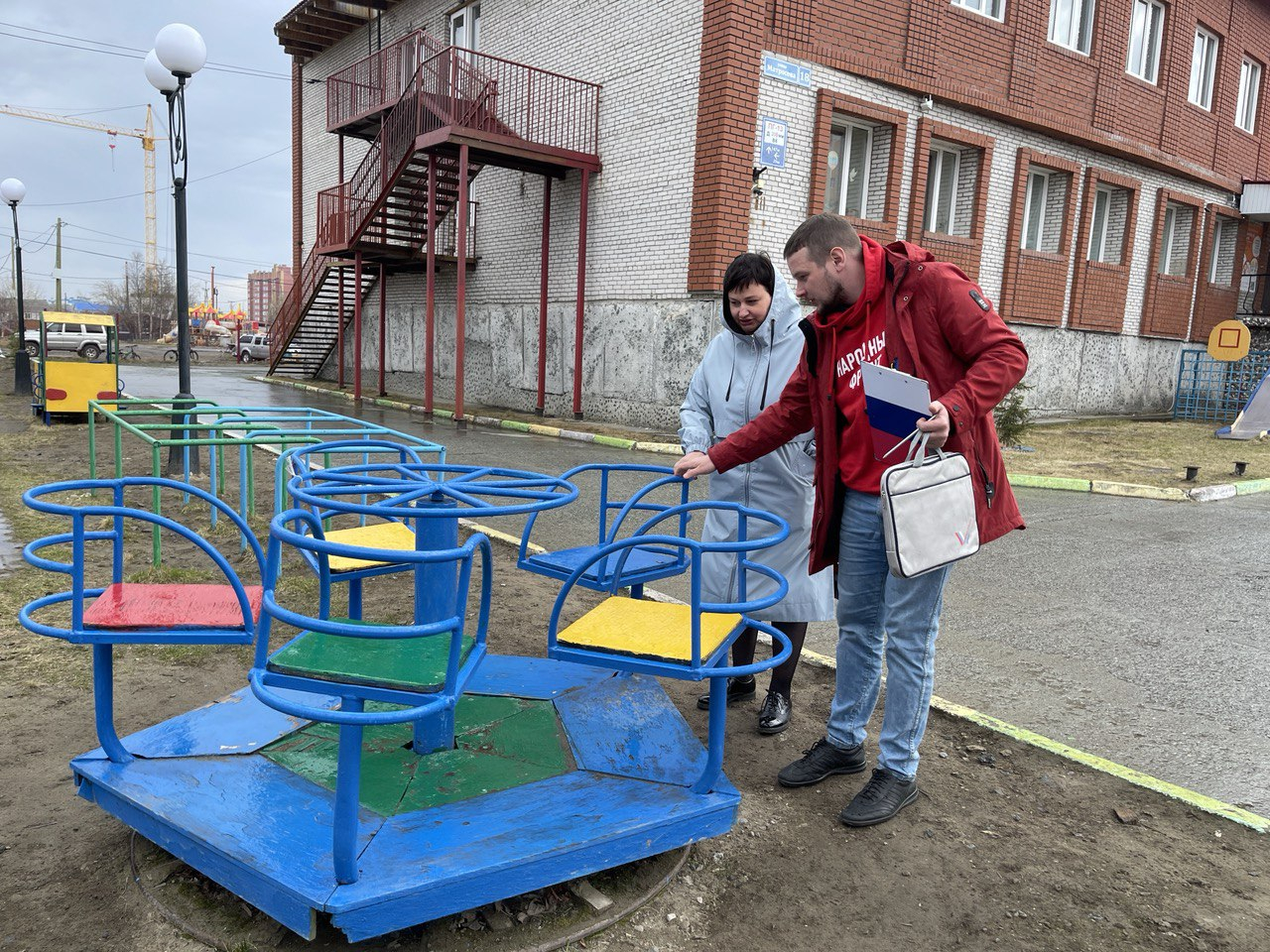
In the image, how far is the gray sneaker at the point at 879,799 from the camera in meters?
2.92

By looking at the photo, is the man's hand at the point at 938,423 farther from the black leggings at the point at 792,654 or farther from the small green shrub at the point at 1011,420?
the small green shrub at the point at 1011,420

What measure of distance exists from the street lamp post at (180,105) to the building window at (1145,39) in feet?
55.2

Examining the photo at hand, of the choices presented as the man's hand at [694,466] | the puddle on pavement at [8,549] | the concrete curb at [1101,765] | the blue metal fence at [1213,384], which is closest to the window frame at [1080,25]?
the blue metal fence at [1213,384]

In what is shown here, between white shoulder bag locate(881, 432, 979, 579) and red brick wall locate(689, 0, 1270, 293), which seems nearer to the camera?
white shoulder bag locate(881, 432, 979, 579)

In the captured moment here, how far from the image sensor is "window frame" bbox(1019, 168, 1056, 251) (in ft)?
56.2

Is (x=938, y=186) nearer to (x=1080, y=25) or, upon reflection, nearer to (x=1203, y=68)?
(x=1080, y=25)

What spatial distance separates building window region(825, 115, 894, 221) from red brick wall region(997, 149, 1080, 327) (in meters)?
3.30

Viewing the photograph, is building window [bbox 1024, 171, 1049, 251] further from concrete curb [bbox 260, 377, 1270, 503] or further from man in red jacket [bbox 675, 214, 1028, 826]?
man in red jacket [bbox 675, 214, 1028, 826]

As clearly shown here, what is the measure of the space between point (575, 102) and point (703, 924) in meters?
14.8

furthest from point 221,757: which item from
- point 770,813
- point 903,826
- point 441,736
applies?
point 903,826

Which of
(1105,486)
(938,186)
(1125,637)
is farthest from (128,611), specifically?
(938,186)

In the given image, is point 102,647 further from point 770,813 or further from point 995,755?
point 995,755

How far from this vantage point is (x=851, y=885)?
2.62m

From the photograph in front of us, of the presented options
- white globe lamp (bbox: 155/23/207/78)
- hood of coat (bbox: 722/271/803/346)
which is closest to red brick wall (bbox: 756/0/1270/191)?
white globe lamp (bbox: 155/23/207/78)
